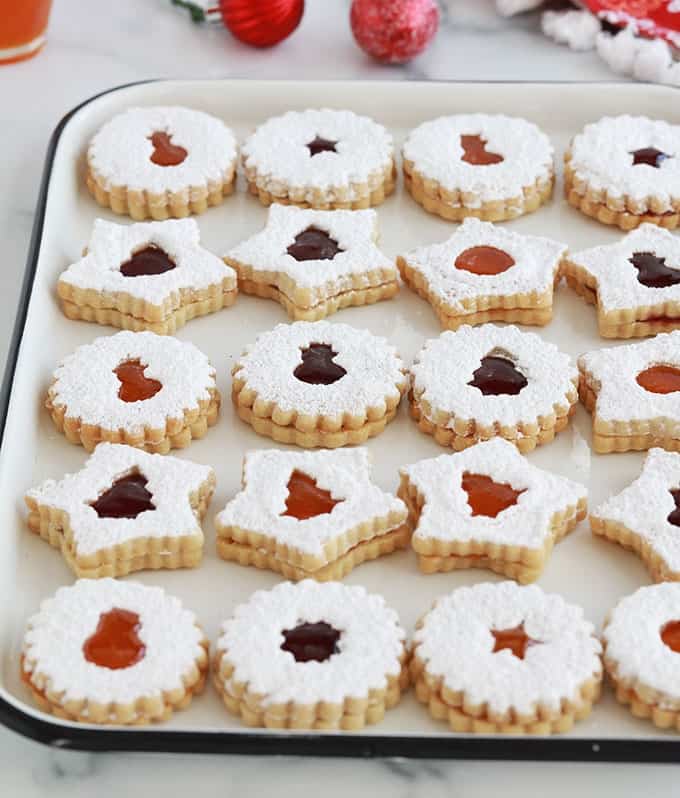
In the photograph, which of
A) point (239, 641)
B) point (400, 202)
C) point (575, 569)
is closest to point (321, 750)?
point (239, 641)

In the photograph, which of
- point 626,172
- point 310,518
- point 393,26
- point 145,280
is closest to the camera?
point 310,518

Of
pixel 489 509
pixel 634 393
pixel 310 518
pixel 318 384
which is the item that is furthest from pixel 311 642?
pixel 634 393

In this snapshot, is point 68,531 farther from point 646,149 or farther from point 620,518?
point 646,149

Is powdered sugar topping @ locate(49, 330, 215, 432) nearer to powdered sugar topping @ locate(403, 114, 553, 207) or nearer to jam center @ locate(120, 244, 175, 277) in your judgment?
jam center @ locate(120, 244, 175, 277)

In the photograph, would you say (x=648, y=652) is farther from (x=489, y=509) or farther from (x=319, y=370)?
(x=319, y=370)

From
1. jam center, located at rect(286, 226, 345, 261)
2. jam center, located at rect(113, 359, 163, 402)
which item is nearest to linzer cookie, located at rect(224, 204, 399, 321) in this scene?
jam center, located at rect(286, 226, 345, 261)

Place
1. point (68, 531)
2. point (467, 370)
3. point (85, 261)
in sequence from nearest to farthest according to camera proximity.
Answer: point (68, 531)
point (467, 370)
point (85, 261)
